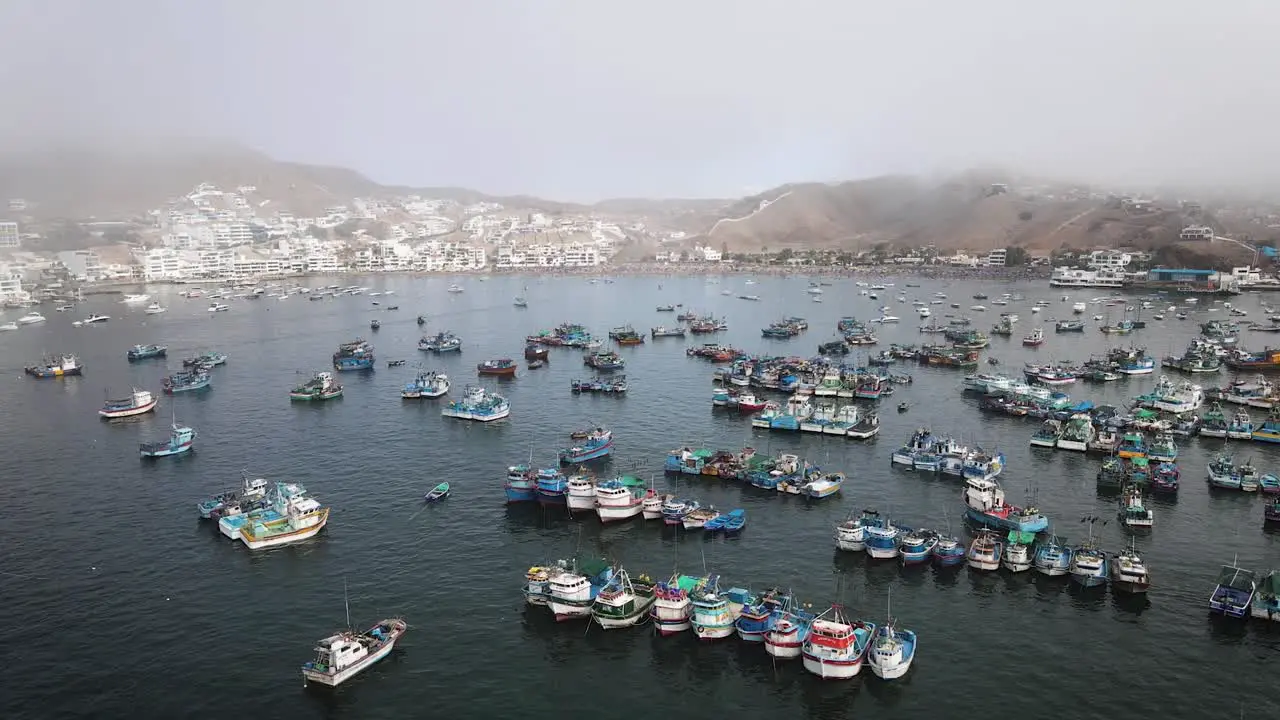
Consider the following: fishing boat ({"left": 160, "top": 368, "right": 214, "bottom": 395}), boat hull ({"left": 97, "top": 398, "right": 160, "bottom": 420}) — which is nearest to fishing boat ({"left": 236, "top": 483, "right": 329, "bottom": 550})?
boat hull ({"left": 97, "top": 398, "right": 160, "bottom": 420})

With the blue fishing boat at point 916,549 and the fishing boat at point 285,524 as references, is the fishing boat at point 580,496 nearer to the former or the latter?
the fishing boat at point 285,524

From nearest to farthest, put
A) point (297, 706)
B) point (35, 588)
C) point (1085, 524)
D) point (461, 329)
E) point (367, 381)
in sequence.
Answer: point (297, 706) → point (35, 588) → point (1085, 524) → point (367, 381) → point (461, 329)

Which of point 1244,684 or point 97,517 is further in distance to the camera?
point 97,517

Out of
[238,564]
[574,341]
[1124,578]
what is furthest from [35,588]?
[574,341]

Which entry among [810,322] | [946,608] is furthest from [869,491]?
[810,322]

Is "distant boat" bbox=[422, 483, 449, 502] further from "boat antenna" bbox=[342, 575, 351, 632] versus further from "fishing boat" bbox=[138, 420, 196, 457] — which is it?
"fishing boat" bbox=[138, 420, 196, 457]

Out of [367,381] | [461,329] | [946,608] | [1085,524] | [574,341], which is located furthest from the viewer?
[461,329]

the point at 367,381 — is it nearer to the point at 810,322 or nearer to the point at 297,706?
the point at 297,706
